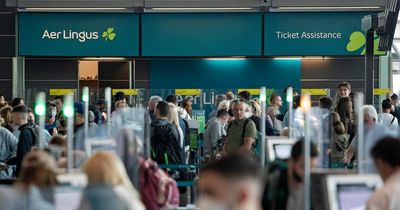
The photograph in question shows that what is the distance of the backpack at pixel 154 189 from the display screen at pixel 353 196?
135 centimetres

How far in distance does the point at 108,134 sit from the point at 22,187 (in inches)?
52.9

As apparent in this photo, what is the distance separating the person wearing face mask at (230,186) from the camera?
118 inches

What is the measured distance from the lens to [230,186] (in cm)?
302

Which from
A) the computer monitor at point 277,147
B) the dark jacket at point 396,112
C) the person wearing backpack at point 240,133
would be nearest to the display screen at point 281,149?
the computer monitor at point 277,147

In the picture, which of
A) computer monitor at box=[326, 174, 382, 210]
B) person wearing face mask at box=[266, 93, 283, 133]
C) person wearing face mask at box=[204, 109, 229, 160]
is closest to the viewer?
computer monitor at box=[326, 174, 382, 210]

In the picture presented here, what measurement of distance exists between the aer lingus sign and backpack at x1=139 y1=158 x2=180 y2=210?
11199mm

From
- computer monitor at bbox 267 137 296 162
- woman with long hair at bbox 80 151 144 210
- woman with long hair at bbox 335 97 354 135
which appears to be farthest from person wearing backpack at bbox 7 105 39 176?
woman with long hair at bbox 80 151 144 210

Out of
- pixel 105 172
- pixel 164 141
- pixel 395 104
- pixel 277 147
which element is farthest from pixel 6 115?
pixel 395 104

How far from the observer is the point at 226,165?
3.07m

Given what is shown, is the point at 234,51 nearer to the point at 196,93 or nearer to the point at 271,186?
the point at 196,93

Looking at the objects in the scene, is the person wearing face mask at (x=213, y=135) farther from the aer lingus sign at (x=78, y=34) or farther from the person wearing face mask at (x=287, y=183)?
the person wearing face mask at (x=287, y=183)

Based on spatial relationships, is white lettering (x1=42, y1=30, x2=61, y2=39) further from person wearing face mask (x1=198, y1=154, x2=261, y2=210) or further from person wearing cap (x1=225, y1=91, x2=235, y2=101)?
person wearing face mask (x1=198, y1=154, x2=261, y2=210)

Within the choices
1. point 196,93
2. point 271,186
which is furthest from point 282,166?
point 196,93

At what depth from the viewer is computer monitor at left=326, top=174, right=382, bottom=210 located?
4551 mm
